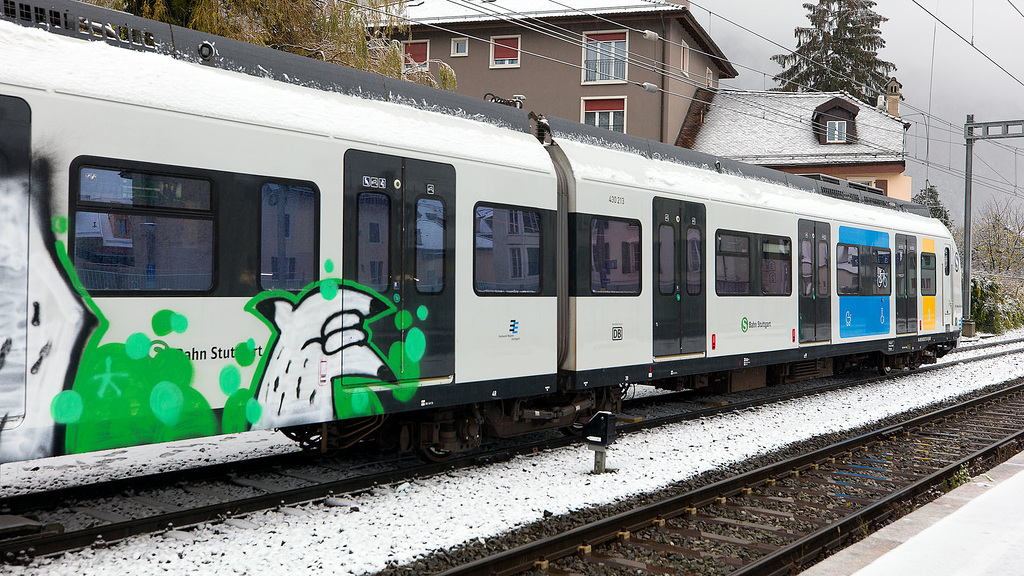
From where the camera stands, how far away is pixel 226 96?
20.0ft

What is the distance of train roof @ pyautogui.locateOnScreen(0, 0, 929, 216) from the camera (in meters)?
5.34

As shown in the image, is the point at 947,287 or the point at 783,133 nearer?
the point at 947,287

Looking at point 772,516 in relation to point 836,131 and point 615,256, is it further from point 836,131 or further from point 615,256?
point 836,131

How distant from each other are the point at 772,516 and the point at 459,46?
33966mm

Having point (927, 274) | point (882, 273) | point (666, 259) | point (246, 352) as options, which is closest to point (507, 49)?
point (927, 274)

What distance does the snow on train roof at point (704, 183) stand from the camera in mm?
9406

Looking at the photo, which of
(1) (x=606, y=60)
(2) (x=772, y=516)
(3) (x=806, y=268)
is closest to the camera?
(2) (x=772, y=516)

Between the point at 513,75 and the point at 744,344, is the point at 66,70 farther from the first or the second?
the point at 513,75

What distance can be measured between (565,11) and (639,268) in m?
28.9

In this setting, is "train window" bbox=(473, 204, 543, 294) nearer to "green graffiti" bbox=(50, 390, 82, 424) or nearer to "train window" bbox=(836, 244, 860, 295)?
"green graffiti" bbox=(50, 390, 82, 424)

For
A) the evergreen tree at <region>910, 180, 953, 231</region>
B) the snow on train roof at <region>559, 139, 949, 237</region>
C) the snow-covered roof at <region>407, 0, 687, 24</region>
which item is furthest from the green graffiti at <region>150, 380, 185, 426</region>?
the evergreen tree at <region>910, 180, 953, 231</region>

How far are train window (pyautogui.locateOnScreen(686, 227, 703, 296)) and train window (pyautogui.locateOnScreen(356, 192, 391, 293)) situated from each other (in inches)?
193

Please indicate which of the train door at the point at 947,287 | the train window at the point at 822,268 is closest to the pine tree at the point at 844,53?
the train door at the point at 947,287

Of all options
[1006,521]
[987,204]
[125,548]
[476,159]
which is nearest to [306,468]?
[125,548]
